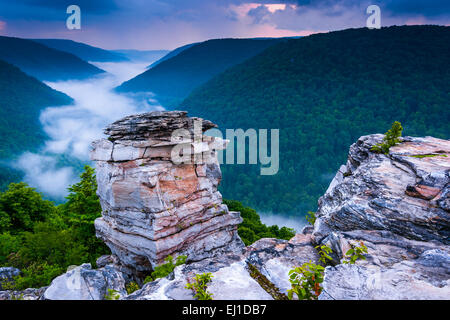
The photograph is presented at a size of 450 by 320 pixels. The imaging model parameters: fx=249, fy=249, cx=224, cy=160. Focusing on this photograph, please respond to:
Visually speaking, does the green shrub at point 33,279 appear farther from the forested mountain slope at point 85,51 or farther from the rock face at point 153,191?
the forested mountain slope at point 85,51

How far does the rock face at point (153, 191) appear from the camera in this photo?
13.3 m

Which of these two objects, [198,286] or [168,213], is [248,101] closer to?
[168,213]

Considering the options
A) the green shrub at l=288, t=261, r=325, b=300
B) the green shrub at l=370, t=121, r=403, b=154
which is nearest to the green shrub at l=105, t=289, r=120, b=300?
the green shrub at l=288, t=261, r=325, b=300

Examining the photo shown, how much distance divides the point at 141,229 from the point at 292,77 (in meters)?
122

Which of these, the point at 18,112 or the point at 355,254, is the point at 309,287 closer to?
the point at 355,254

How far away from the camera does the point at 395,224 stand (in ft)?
22.6

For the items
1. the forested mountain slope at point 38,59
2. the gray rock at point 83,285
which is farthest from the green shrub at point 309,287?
the forested mountain slope at point 38,59

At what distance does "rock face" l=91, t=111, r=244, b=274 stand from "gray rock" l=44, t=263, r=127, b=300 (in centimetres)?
593

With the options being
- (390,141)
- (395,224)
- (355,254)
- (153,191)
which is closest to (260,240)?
(355,254)

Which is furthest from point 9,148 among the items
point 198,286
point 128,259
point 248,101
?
Answer: point 198,286

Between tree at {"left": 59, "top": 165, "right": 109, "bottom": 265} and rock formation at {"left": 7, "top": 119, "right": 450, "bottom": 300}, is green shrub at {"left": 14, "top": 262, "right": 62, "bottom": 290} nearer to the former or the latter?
rock formation at {"left": 7, "top": 119, "right": 450, "bottom": 300}

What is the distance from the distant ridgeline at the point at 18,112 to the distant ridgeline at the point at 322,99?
7362 cm

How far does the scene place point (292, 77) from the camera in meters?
121

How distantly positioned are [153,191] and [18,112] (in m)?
148
